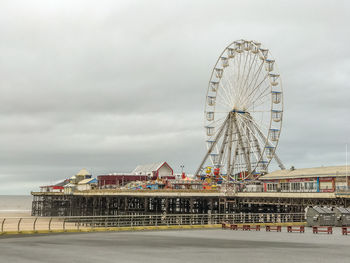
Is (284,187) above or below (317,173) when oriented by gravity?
below

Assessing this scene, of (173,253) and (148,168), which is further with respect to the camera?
(148,168)

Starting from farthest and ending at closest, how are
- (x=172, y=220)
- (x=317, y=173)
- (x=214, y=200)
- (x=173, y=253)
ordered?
1. (x=214, y=200)
2. (x=172, y=220)
3. (x=317, y=173)
4. (x=173, y=253)

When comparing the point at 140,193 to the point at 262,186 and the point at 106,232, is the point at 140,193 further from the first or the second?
the point at 106,232

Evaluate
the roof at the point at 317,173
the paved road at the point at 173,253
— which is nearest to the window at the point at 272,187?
the roof at the point at 317,173

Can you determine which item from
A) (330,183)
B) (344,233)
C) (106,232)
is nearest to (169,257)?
(106,232)

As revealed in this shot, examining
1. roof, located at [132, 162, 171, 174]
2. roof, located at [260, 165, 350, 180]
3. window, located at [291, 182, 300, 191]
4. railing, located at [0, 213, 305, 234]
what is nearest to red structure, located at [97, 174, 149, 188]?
roof, located at [132, 162, 171, 174]

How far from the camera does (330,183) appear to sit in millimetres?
63062

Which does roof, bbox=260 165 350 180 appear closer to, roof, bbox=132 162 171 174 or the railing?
the railing

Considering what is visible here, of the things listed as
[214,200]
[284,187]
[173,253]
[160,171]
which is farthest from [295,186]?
[160,171]

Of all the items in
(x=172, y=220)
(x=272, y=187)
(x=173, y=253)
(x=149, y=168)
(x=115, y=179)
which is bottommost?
(x=172, y=220)

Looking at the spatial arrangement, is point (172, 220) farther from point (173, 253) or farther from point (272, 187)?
point (173, 253)

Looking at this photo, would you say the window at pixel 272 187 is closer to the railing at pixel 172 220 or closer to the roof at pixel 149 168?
the railing at pixel 172 220

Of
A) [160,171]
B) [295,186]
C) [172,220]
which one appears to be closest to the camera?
[295,186]

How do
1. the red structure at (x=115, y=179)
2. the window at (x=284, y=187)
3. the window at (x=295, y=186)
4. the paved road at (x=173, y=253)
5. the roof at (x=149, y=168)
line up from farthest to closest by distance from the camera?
the roof at (x=149, y=168)
the red structure at (x=115, y=179)
the window at (x=284, y=187)
the window at (x=295, y=186)
the paved road at (x=173, y=253)
